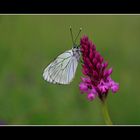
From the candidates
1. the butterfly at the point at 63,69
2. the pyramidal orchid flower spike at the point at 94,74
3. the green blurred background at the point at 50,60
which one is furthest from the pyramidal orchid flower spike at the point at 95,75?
the green blurred background at the point at 50,60

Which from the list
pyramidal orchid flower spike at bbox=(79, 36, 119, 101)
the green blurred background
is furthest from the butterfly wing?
the green blurred background

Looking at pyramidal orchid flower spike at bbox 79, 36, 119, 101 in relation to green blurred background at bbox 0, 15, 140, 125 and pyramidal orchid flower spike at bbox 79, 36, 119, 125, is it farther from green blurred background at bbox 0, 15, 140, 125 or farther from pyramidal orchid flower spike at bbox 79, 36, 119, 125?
green blurred background at bbox 0, 15, 140, 125

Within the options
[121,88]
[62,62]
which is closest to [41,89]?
[121,88]

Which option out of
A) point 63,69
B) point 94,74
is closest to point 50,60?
point 63,69

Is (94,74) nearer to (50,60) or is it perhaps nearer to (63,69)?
(63,69)

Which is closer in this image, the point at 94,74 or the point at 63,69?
the point at 94,74
